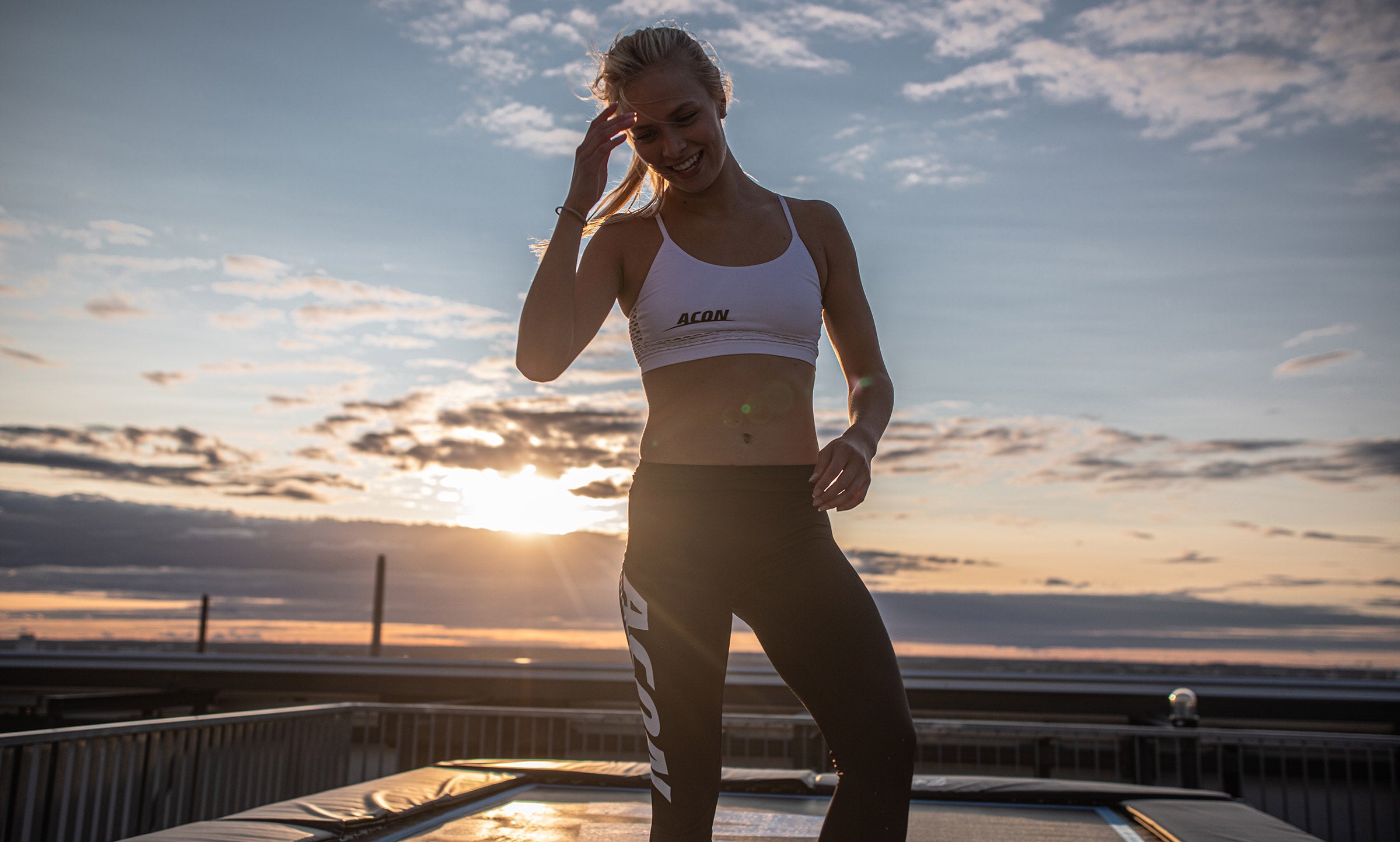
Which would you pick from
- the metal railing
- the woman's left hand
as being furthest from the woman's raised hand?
the metal railing

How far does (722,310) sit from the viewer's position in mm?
1350

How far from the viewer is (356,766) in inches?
579

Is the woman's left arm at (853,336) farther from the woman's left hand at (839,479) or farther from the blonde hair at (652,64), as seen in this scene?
the blonde hair at (652,64)

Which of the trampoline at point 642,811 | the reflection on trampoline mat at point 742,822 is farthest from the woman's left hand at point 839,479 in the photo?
the trampoline at point 642,811

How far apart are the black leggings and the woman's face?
18.1 inches

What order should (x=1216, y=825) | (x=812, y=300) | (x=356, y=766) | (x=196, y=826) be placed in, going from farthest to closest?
(x=356, y=766)
(x=1216, y=825)
(x=196, y=826)
(x=812, y=300)

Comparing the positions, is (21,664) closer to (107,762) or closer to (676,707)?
(107,762)

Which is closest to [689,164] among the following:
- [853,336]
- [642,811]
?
[853,336]

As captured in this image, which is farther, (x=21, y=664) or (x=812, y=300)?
(x=21, y=664)

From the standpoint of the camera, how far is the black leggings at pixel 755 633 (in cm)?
119

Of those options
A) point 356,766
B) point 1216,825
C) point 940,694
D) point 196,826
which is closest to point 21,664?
point 356,766

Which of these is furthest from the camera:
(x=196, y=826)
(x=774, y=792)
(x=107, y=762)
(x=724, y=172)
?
(x=774, y=792)

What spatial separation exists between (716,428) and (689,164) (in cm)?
41

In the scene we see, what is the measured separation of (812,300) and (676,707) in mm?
620
